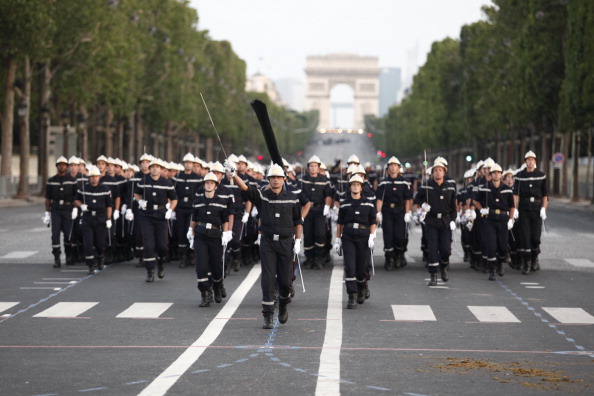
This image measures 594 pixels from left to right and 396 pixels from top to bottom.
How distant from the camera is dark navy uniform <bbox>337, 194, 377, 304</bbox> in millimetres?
17578

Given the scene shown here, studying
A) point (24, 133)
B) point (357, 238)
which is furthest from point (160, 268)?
point (24, 133)

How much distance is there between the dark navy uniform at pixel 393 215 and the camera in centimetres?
2352

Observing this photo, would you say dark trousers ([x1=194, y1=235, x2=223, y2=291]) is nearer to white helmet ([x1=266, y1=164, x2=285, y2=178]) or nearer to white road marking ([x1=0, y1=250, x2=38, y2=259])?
white helmet ([x1=266, y1=164, x2=285, y2=178])

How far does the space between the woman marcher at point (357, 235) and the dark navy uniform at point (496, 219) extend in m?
4.24

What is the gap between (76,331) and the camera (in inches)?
573

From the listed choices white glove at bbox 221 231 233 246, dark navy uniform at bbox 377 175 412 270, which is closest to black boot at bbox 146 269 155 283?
white glove at bbox 221 231 233 246

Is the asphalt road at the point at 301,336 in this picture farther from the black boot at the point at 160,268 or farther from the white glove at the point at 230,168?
the white glove at the point at 230,168

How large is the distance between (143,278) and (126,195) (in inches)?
141

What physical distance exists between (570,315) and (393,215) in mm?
7512

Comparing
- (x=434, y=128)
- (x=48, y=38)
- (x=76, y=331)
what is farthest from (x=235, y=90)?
(x=76, y=331)

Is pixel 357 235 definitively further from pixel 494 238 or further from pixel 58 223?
pixel 58 223

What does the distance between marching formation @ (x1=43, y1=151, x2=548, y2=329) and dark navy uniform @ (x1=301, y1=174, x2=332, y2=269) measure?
2 centimetres

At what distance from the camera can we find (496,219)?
867 inches

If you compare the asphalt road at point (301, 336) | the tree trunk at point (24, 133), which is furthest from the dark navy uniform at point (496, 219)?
the tree trunk at point (24, 133)
